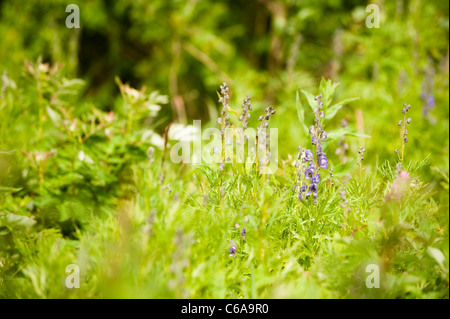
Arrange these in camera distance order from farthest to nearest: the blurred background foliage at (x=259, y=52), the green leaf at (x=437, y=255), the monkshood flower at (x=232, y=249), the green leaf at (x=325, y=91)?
the blurred background foliage at (x=259, y=52)
the green leaf at (x=325, y=91)
the monkshood flower at (x=232, y=249)
the green leaf at (x=437, y=255)

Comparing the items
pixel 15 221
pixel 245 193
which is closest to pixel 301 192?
pixel 245 193

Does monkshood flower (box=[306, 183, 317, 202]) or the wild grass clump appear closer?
the wild grass clump

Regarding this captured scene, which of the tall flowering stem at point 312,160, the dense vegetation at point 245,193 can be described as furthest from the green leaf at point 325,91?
the tall flowering stem at point 312,160

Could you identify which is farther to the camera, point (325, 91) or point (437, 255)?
point (325, 91)

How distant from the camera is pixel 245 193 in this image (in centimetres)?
112

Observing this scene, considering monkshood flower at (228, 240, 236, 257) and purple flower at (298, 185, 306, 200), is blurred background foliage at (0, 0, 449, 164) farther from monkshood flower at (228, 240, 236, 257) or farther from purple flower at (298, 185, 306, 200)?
monkshood flower at (228, 240, 236, 257)

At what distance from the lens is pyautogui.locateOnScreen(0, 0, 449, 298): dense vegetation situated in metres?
0.92

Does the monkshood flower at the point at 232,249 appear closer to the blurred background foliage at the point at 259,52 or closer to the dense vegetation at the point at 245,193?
the dense vegetation at the point at 245,193

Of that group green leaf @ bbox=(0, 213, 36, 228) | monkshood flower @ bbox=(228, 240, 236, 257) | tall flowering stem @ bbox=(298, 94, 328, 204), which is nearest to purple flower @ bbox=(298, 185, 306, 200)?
tall flowering stem @ bbox=(298, 94, 328, 204)

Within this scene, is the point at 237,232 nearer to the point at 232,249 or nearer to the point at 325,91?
the point at 232,249

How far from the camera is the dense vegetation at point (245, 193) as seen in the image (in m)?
0.92
